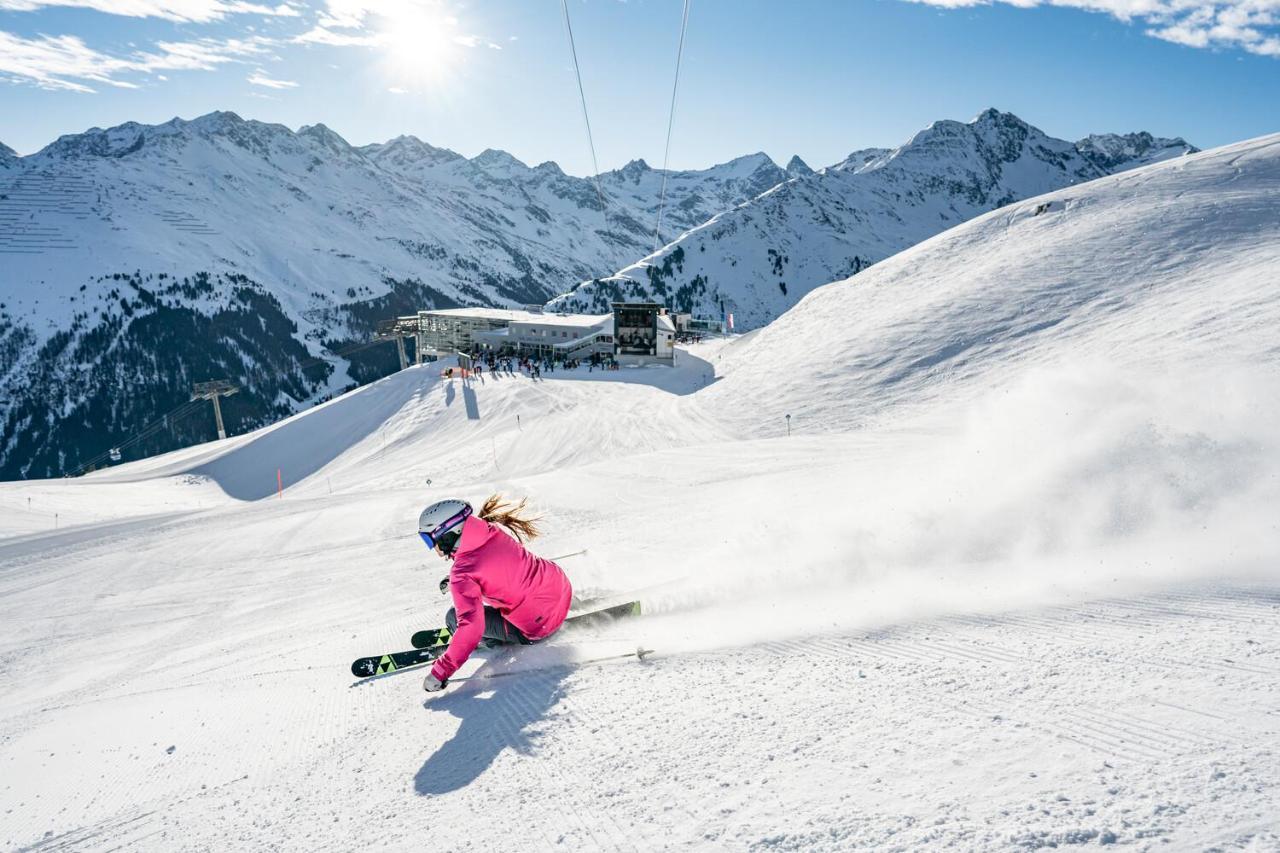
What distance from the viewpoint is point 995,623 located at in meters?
5.37

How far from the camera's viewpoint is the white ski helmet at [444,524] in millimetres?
5602

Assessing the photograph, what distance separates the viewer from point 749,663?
17.3ft

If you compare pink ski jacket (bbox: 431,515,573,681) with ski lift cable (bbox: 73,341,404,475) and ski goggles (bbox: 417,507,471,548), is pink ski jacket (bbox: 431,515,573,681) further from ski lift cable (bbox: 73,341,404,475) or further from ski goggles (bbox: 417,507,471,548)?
ski lift cable (bbox: 73,341,404,475)

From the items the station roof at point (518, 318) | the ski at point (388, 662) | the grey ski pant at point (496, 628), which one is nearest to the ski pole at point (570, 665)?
the grey ski pant at point (496, 628)

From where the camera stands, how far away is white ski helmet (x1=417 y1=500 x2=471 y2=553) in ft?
18.4

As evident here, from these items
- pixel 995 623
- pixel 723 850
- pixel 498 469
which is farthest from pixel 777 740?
pixel 498 469

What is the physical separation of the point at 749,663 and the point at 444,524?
2758mm

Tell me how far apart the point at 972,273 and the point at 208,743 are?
43870 millimetres

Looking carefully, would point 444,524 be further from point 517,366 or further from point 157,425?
point 157,425

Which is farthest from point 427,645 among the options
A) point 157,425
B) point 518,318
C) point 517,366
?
point 157,425

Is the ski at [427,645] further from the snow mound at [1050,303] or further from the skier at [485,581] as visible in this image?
the snow mound at [1050,303]

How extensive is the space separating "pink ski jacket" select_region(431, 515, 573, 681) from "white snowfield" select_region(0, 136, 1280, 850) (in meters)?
0.33

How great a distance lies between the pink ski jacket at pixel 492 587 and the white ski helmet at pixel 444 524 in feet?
0.31

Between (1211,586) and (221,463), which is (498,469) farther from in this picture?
(1211,586)
